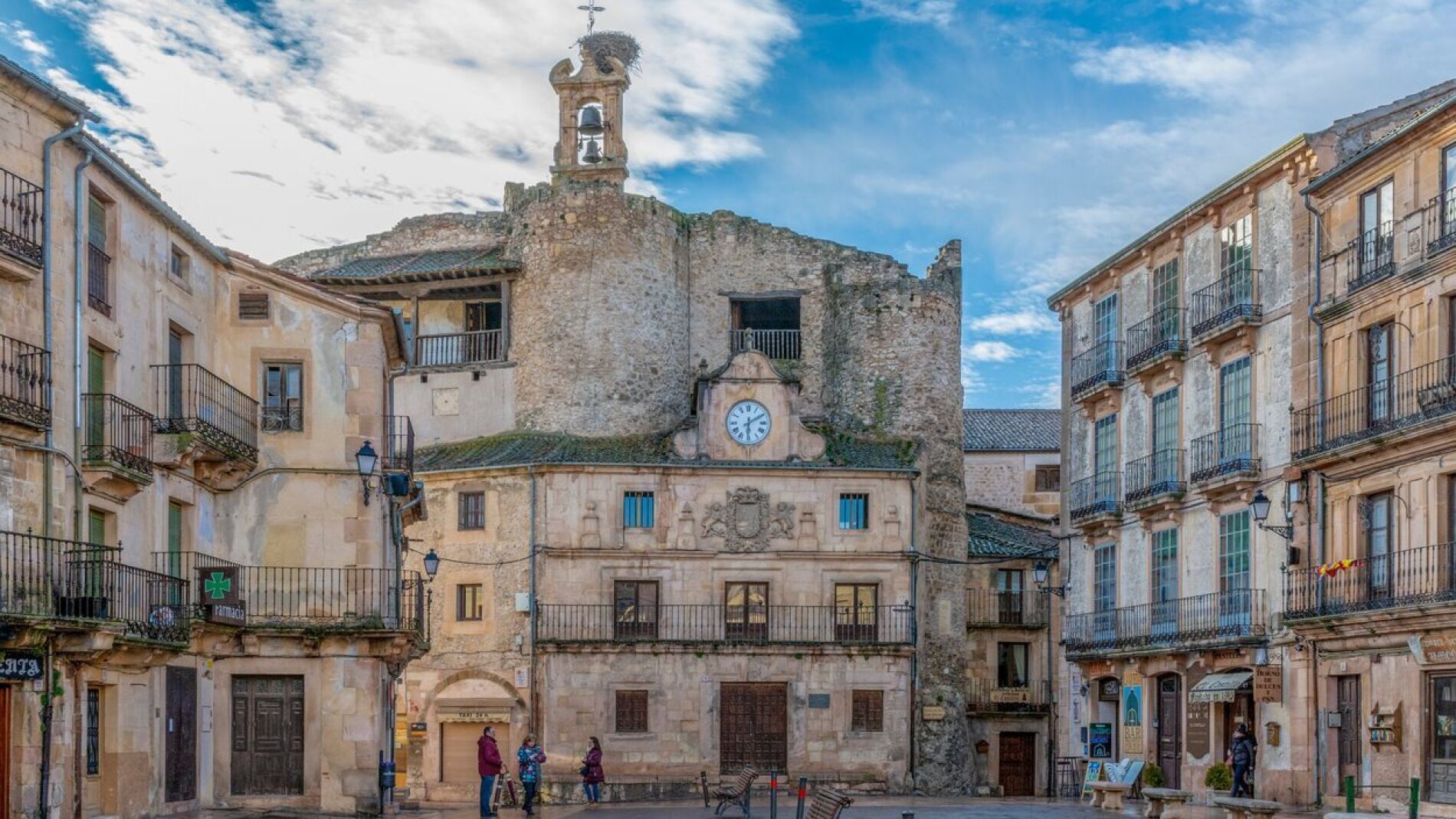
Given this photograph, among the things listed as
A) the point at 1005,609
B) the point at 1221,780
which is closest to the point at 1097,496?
the point at 1221,780

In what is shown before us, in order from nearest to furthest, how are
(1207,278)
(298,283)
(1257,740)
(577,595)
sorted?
1. (298,283)
2. (1257,740)
3. (1207,278)
4. (577,595)

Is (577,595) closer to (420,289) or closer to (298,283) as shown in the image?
(420,289)

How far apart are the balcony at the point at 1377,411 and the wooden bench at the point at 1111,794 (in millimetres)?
6764

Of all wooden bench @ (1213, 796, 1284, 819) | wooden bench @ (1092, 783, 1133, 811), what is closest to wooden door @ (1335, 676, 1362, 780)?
wooden bench @ (1092, 783, 1133, 811)

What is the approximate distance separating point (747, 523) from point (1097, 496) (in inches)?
356

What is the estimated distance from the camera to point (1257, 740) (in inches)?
1368

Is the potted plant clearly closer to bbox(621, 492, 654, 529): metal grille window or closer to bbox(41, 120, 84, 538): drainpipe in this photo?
bbox(621, 492, 654, 529): metal grille window

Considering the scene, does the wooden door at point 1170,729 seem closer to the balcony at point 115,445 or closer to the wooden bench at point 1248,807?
the wooden bench at point 1248,807

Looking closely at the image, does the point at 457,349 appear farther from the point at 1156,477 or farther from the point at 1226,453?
the point at 1226,453

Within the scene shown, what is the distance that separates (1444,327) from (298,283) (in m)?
18.2

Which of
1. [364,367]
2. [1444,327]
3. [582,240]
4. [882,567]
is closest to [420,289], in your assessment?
[582,240]

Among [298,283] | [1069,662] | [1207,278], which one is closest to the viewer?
[298,283]

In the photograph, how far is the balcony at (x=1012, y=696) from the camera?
54000 mm

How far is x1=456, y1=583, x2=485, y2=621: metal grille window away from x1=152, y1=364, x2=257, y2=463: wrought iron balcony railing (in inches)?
612
